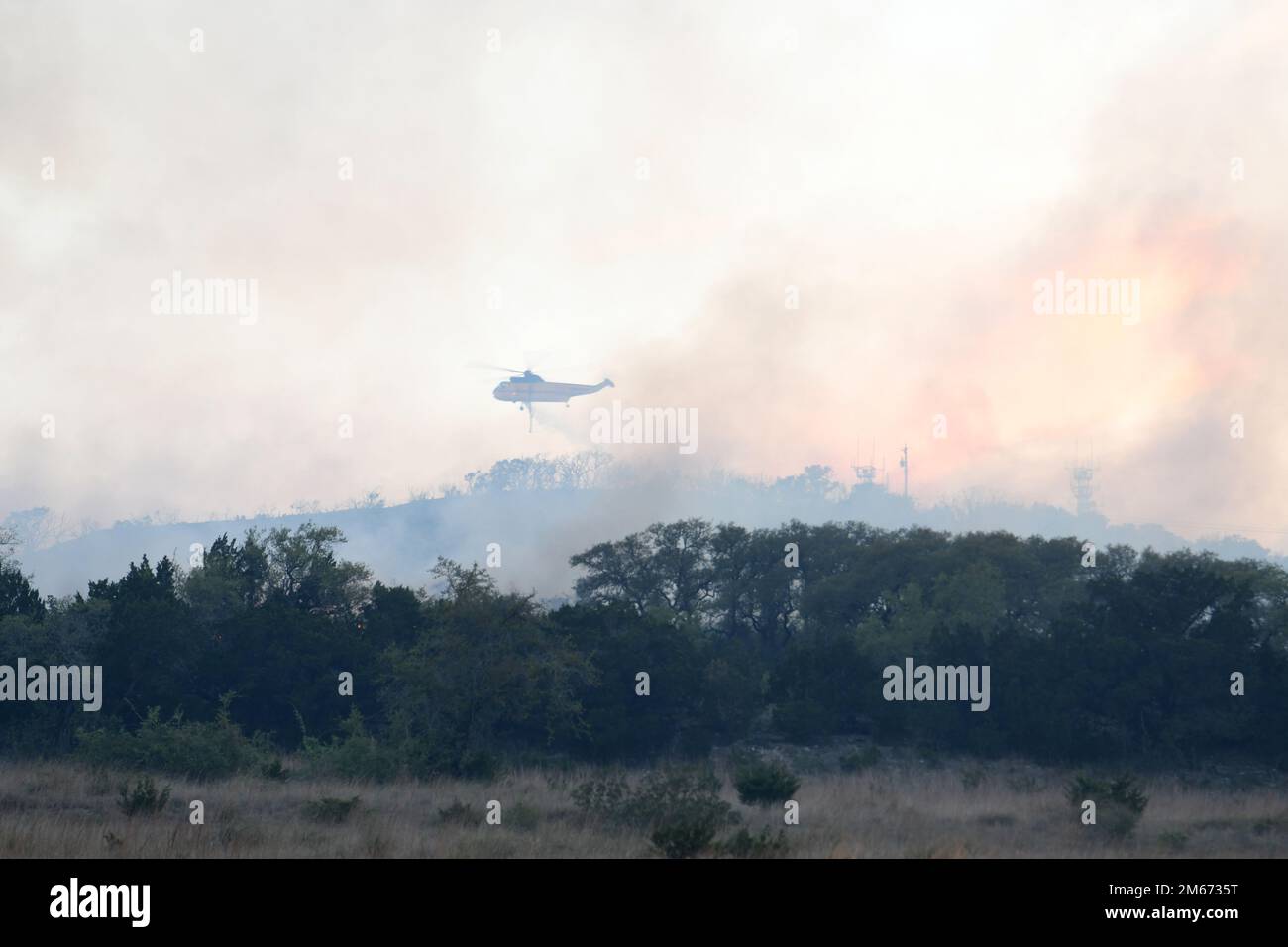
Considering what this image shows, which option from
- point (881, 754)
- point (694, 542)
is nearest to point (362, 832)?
point (881, 754)

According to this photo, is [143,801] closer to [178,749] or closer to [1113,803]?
[178,749]

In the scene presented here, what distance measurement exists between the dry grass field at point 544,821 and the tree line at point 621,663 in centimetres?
488

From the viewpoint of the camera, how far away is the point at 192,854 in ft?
61.6

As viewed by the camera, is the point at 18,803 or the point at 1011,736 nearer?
the point at 18,803

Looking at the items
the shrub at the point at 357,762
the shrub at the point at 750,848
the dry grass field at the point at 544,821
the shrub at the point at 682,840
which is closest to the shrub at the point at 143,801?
the dry grass field at the point at 544,821

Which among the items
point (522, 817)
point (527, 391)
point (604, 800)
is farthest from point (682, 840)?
point (527, 391)

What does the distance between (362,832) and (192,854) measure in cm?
379

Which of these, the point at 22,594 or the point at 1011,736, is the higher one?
the point at 22,594

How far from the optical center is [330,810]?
24.1m

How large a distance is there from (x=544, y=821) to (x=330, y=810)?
178 inches

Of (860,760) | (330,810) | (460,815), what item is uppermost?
(330,810)

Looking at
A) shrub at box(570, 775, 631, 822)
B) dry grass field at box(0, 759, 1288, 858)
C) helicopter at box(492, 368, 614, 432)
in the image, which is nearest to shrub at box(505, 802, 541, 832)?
dry grass field at box(0, 759, 1288, 858)
